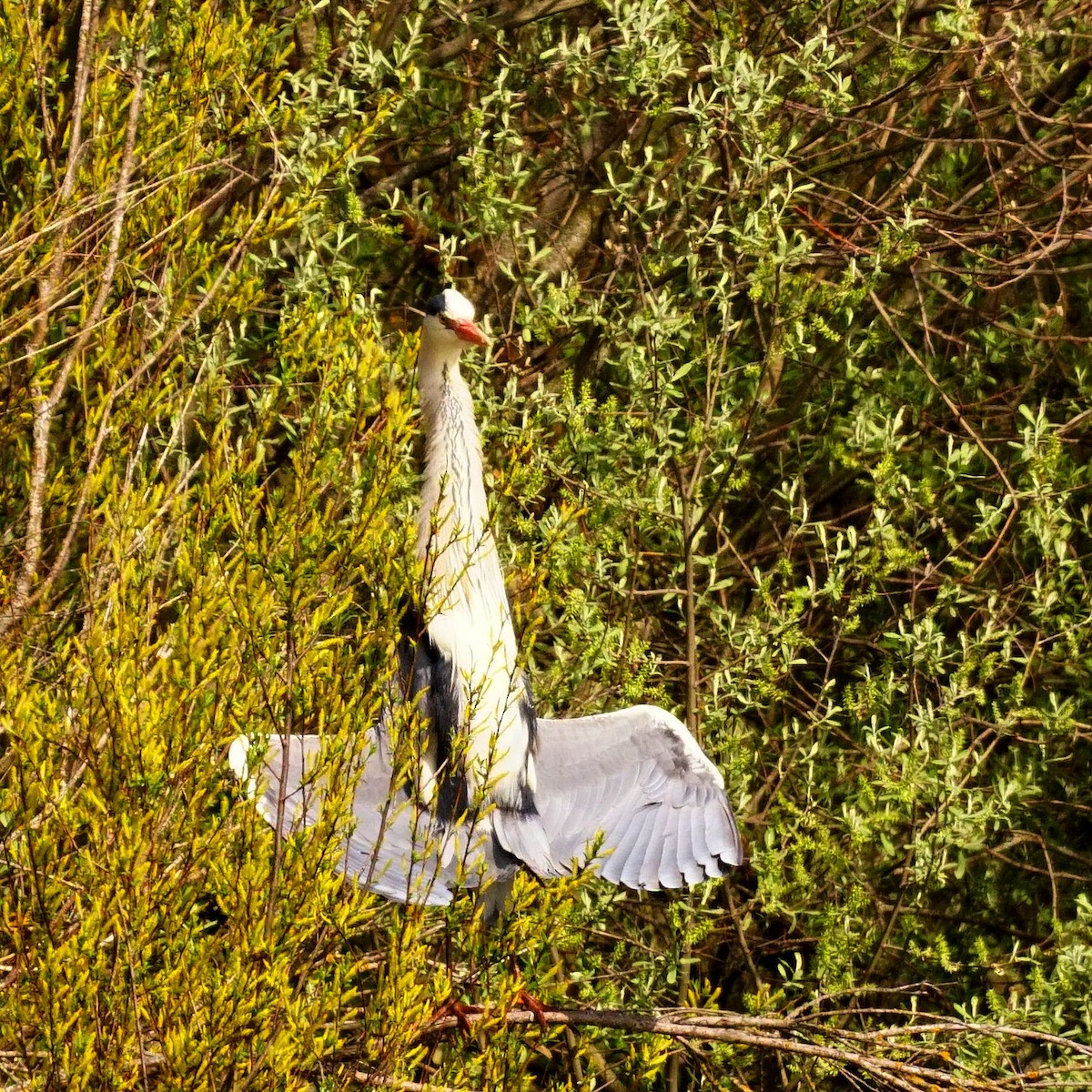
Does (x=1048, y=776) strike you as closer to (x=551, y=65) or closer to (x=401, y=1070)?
(x=551, y=65)

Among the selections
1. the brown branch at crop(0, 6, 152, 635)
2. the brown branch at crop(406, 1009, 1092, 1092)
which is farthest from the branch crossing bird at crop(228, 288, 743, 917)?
the brown branch at crop(0, 6, 152, 635)

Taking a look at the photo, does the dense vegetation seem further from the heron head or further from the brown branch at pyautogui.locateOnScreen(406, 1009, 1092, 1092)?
the heron head

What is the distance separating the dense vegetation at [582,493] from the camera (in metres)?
2.43

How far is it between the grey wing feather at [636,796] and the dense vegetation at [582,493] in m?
0.15

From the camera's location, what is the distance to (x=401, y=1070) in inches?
92.0

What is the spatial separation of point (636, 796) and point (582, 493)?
30.3 inches

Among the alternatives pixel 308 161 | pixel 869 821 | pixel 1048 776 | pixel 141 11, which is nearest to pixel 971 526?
pixel 1048 776

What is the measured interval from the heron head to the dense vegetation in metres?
0.23

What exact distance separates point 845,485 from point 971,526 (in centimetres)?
40

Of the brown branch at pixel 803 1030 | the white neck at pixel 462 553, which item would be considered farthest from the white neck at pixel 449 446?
the brown branch at pixel 803 1030

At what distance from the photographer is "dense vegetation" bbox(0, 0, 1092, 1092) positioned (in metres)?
2.43

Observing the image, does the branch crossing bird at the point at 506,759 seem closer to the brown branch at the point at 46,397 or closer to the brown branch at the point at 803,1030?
the brown branch at the point at 803,1030

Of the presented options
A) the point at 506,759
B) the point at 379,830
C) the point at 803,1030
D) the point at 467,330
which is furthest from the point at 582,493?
the point at 803,1030

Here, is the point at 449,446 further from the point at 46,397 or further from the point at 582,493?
the point at 46,397
